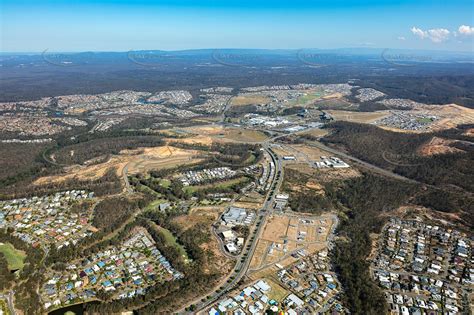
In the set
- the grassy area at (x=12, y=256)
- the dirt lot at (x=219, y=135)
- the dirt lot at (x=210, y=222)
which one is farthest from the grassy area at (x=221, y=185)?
the grassy area at (x=12, y=256)

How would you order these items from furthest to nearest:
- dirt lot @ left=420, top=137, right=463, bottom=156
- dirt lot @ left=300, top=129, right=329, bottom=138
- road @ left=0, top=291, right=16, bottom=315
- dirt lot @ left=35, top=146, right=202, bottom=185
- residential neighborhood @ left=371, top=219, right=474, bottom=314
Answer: dirt lot @ left=300, top=129, right=329, bottom=138
dirt lot @ left=420, top=137, right=463, bottom=156
dirt lot @ left=35, top=146, right=202, bottom=185
residential neighborhood @ left=371, top=219, right=474, bottom=314
road @ left=0, top=291, right=16, bottom=315

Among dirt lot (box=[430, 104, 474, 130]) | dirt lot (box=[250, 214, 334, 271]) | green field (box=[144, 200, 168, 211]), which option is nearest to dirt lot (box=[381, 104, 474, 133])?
dirt lot (box=[430, 104, 474, 130])

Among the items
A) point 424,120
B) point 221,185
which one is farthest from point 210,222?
point 424,120

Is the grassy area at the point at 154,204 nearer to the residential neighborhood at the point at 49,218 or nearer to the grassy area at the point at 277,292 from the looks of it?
the residential neighborhood at the point at 49,218

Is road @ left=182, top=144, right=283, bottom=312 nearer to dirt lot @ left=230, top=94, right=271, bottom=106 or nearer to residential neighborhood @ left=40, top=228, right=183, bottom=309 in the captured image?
residential neighborhood @ left=40, top=228, right=183, bottom=309

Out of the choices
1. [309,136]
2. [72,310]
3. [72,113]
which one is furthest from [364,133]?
[72,113]

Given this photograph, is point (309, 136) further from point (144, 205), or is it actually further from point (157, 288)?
point (157, 288)
